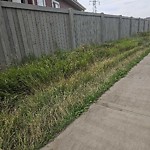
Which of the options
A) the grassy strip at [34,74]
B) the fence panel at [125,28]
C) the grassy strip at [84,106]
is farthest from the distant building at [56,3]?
the grassy strip at [84,106]

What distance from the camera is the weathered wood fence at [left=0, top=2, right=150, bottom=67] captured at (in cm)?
455

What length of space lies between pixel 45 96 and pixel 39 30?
115 inches

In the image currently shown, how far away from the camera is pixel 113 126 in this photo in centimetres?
246

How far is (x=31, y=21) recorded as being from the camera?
532 centimetres

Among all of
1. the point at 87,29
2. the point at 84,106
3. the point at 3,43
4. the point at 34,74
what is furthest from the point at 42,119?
the point at 87,29

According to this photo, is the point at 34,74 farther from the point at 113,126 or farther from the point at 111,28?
the point at 111,28

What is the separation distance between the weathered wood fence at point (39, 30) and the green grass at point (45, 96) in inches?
20.6

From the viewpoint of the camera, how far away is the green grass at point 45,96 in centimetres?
239

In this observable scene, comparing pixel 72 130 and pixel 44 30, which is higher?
pixel 44 30

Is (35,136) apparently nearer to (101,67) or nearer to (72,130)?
(72,130)

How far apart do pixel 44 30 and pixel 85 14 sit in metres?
3.44

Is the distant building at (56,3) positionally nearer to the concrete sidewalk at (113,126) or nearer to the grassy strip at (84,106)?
the grassy strip at (84,106)

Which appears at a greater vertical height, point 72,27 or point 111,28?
point 72,27

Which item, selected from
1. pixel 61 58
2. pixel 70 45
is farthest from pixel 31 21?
pixel 70 45
